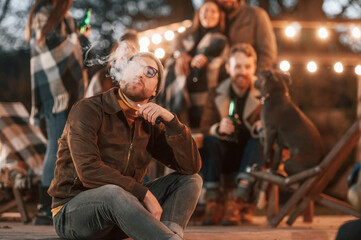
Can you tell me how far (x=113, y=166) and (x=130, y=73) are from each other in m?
0.52

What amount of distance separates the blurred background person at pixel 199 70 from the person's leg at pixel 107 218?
279cm

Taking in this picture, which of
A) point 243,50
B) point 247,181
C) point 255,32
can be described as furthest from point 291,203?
point 255,32

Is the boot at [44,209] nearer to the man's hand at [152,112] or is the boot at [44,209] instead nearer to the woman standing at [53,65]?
the woman standing at [53,65]

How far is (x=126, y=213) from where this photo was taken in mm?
2715

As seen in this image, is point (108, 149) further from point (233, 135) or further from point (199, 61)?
point (199, 61)

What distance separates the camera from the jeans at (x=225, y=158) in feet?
16.9

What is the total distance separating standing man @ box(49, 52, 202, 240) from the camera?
2.81 meters

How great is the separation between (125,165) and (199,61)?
271 centimetres

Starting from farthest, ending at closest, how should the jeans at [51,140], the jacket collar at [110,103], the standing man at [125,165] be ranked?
the jeans at [51,140], the jacket collar at [110,103], the standing man at [125,165]

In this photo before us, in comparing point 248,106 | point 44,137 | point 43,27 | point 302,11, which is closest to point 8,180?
point 44,137

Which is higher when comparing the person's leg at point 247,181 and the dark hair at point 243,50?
the dark hair at point 243,50

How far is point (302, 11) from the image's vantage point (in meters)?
11.5

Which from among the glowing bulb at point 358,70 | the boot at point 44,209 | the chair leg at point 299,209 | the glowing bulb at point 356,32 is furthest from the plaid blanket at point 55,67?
the glowing bulb at point 356,32

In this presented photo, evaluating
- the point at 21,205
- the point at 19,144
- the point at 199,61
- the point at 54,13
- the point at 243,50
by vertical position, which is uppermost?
the point at 54,13
